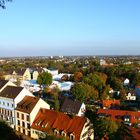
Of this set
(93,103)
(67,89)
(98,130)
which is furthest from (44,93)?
(98,130)

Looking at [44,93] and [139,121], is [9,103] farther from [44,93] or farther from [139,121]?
[44,93]

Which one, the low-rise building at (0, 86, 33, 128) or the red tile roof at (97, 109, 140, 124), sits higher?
the low-rise building at (0, 86, 33, 128)

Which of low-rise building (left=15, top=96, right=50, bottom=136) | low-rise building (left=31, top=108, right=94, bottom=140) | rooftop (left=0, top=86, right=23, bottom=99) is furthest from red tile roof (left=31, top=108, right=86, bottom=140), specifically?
rooftop (left=0, top=86, right=23, bottom=99)

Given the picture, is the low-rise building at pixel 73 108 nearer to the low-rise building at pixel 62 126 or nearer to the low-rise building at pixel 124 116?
the low-rise building at pixel 124 116

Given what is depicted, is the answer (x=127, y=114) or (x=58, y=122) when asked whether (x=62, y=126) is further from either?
(x=127, y=114)

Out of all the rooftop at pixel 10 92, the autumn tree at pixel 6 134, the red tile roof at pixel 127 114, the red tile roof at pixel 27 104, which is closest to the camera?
the autumn tree at pixel 6 134

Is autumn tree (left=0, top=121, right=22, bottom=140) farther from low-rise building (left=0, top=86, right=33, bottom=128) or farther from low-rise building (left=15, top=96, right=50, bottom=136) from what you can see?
low-rise building (left=0, top=86, right=33, bottom=128)

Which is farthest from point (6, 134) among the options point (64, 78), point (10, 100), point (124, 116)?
point (64, 78)

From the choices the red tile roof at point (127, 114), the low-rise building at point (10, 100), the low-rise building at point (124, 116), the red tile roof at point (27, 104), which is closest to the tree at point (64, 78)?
the red tile roof at point (127, 114)

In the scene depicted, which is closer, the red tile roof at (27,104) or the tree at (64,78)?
the red tile roof at (27,104)
